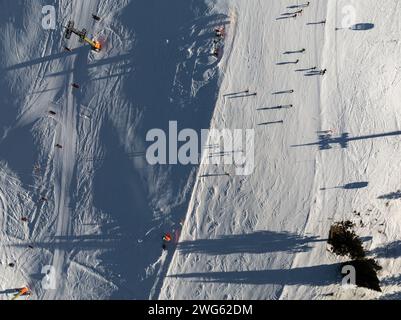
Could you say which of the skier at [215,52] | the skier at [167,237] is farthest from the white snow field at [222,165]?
the skier at [167,237]

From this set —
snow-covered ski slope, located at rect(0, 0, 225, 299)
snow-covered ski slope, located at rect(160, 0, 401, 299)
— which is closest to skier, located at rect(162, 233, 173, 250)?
snow-covered ski slope, located at rect(0, 0, 225, 299)

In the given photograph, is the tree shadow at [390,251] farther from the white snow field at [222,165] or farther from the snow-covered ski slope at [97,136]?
the snow-covered ski slope at [97,136]

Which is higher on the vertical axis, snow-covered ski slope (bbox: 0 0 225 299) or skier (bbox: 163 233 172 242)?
snow-covered ski slope (bbox: 0 0 225 299)

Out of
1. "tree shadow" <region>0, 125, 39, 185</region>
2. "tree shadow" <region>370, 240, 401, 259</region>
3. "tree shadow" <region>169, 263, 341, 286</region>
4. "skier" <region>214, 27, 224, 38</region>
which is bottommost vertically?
"tree shadow" <region>169, 263, 341, 286</region>

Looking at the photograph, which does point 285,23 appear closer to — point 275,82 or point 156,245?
point 275,82

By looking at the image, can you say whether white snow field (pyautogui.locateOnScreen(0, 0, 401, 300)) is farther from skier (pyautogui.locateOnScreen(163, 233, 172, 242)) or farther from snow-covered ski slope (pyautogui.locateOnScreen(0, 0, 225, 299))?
skier (pyautogui.locateOnScreen(163, 233, 172, 242))

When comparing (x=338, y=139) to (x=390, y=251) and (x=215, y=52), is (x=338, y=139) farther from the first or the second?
(x=215, y=52)

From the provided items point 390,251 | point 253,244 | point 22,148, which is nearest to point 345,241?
point 390,251
